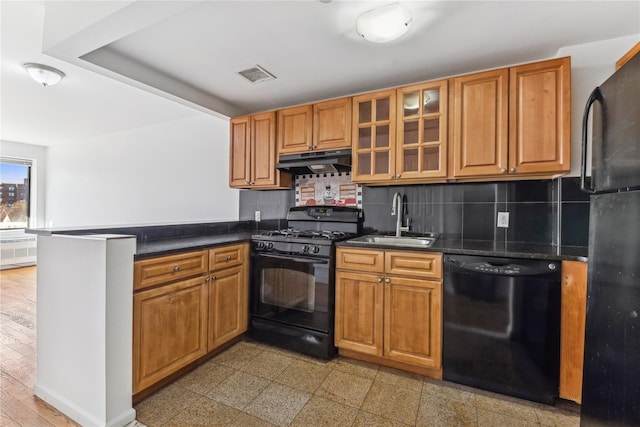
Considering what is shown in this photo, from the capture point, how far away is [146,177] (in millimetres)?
4191

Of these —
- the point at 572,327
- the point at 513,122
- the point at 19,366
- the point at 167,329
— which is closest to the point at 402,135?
the point at 513,122

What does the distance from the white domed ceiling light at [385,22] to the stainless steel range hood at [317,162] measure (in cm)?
97

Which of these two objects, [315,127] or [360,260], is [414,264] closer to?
[360,260]

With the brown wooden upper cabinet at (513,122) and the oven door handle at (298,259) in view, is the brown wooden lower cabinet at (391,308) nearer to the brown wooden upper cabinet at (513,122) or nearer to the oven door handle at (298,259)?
the oven door handle at (298,259)

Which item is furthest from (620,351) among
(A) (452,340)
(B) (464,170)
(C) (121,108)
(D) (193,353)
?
(C) (121,108)

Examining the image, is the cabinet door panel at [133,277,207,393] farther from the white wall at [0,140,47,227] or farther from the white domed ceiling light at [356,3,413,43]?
the white wall at [0,140,47,227]

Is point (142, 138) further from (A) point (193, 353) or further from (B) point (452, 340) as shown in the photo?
(B) point (452, 340)

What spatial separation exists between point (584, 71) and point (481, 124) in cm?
74

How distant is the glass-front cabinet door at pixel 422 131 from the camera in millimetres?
2148

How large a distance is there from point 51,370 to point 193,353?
0.77 meters

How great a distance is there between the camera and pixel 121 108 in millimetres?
3498

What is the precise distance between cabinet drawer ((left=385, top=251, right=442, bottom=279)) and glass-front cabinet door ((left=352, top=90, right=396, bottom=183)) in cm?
65

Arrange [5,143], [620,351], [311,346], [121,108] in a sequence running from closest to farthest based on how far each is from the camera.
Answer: [620,351] → [311,346] → [121,108] → [5,143]

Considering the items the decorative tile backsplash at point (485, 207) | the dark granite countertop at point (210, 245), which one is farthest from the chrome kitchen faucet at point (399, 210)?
the dark granite countertop at point (210, 245)
